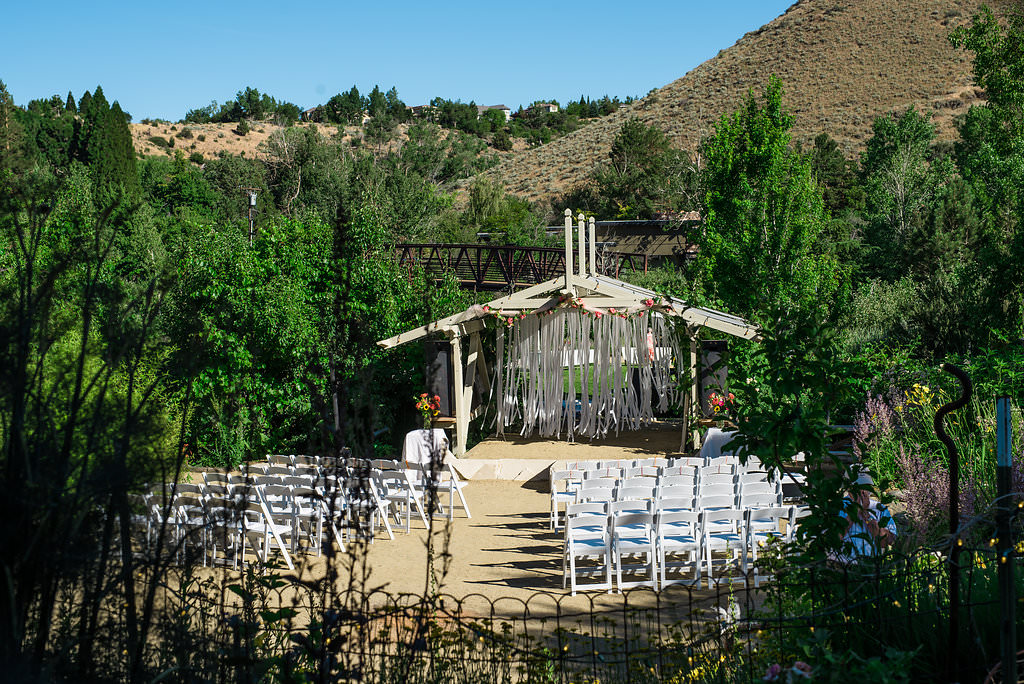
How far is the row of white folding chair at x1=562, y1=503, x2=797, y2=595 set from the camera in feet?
22.4

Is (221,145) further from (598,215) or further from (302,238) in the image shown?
(302,238)

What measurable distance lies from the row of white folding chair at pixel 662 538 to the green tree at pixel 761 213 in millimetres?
9876

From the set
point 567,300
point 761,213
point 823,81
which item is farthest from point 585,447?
point 823,81

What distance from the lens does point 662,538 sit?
6.90m

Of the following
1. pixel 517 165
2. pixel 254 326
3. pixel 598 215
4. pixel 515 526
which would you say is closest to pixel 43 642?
pixel 515 526

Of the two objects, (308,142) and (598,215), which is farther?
(308,142)

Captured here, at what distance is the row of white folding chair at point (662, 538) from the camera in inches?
268

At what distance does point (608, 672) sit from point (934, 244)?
68.3 ft

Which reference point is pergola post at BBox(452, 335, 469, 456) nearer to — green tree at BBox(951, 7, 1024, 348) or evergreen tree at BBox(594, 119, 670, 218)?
green tree at BBox(951, 7, 1024, 348)

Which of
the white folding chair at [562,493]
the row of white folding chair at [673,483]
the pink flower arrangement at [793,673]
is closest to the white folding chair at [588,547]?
the row of white folding chair at [673,483]

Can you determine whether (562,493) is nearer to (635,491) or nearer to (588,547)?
(635,491)

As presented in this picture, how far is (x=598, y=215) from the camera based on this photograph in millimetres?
46406

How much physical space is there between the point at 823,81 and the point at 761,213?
4674 centimetres

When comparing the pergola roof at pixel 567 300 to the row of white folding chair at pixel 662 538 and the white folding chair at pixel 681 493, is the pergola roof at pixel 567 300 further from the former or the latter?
the row of white folding chair at pixel 662 538
